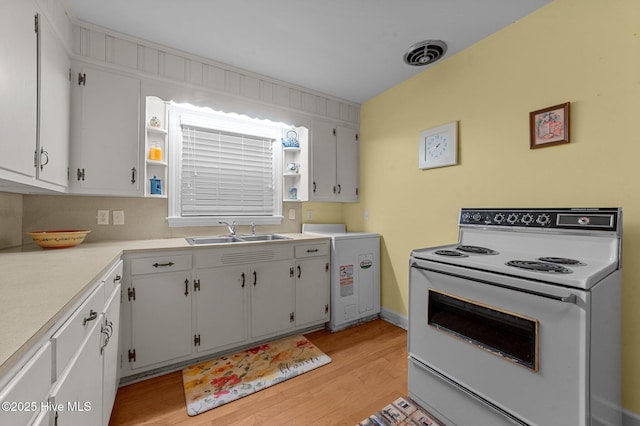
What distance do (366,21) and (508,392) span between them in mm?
2365

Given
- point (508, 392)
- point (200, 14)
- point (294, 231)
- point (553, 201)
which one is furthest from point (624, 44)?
point (294, 231)

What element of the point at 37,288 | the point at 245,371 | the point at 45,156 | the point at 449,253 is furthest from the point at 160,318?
the point at 449,253

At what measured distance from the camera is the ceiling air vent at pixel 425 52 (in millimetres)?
2146

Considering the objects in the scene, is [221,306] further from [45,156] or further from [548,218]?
[548,218]

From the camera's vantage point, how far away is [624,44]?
1479 mm

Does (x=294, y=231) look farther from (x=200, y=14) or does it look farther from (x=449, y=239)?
(x=200, y=14)

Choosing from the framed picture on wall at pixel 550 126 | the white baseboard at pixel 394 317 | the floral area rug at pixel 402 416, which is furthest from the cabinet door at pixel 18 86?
the white baseboard at pixel 394 317

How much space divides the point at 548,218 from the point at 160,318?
2.64m

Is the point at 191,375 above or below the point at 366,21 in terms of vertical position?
below

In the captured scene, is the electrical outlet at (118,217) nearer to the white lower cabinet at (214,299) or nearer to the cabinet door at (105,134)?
the cabinet door at (105,134)

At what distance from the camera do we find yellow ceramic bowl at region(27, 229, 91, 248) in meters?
1.71

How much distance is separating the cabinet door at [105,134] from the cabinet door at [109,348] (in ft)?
2.83

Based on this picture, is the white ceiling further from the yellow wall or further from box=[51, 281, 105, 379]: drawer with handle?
box=[51, 281, 105, 379]: drawer with handle

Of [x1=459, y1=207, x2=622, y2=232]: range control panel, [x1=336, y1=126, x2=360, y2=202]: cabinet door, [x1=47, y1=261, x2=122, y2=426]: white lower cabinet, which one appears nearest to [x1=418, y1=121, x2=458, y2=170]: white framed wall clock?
[x1=459, y1=207, x2=622, y2=232]: range control panel
